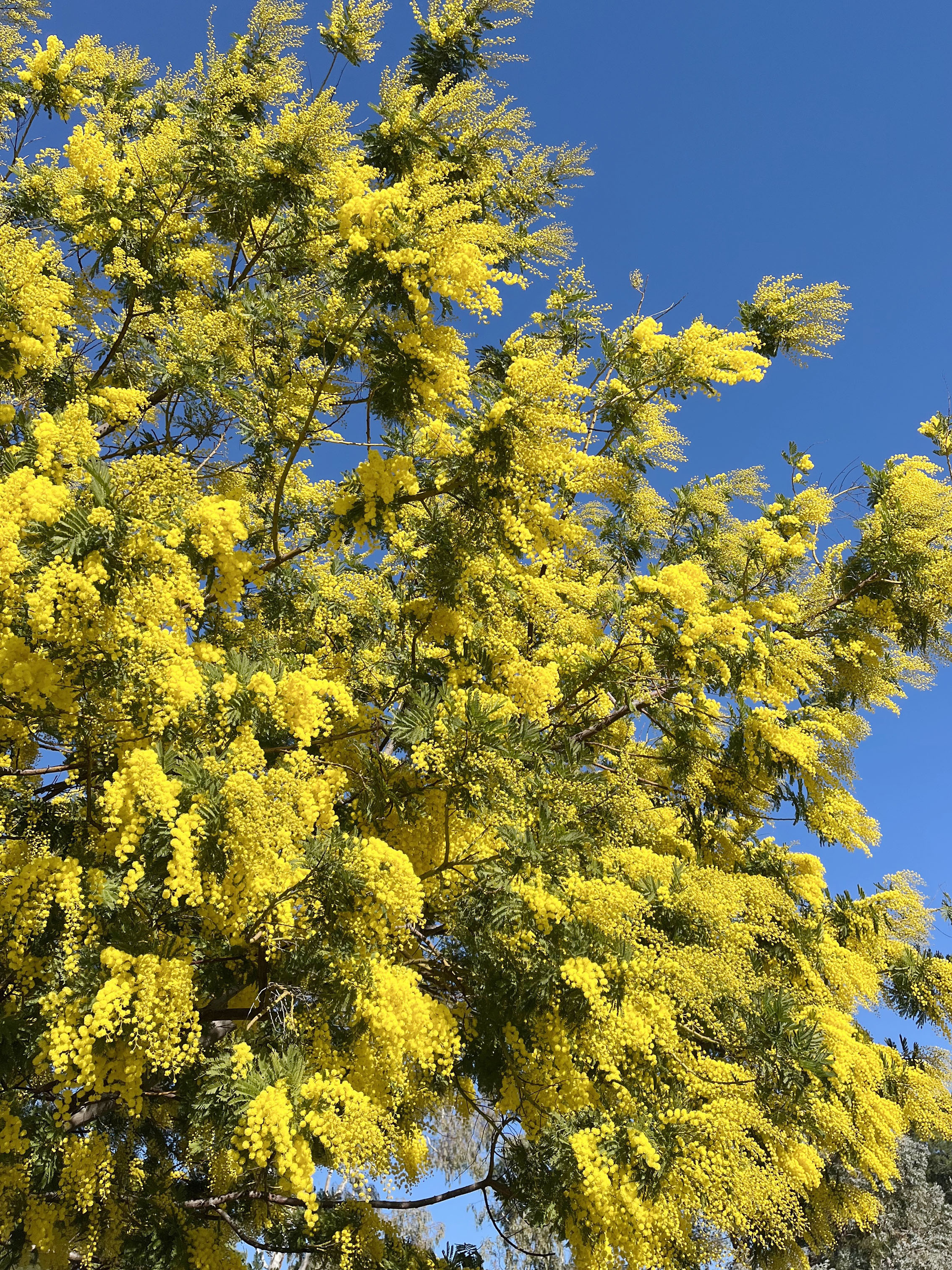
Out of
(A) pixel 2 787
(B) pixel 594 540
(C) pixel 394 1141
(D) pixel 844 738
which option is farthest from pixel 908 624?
(A) pixel 2 787

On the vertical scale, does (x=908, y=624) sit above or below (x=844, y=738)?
above

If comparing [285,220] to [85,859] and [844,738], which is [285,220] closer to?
[85,859]

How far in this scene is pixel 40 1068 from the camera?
4.70 meters

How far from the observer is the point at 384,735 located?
6656 mm

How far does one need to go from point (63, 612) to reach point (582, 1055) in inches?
165

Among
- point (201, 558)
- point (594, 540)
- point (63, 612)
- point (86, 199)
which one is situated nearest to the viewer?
point (63, 612)

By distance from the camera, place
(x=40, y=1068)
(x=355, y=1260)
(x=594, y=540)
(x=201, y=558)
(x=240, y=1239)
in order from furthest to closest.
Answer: (x=594, y=540)
(x=240, y=1239)
(x=355, y=1260)
(x=201, y=558)
(x=40, y=1068)

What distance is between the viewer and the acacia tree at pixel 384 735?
432cm

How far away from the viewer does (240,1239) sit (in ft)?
21.4

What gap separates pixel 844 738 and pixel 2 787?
7.71 m

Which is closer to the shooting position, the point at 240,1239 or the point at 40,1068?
the point at 40,1068

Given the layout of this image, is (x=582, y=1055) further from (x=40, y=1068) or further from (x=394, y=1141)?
(x=40, y=1068)

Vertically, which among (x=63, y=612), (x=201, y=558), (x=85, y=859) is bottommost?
(x=85, y=859)

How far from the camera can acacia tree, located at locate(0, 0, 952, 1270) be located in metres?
4.32
